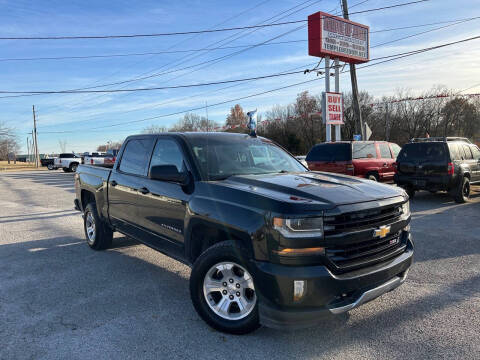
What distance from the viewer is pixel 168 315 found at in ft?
12.2

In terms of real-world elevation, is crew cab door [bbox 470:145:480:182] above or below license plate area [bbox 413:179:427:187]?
above

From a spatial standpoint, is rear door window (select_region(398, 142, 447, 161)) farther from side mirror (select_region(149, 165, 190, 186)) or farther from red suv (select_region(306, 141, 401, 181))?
side mirror (select_region(149, 165, 190, 186))

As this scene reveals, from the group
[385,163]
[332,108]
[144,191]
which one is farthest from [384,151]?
[144,191]

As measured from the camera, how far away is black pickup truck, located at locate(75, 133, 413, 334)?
2.88 metres

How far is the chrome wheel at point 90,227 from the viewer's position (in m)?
6.20

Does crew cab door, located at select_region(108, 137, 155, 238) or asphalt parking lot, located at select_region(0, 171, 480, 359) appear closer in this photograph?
asphalt parking lot, located at select_region(0, 171, 480, 359)

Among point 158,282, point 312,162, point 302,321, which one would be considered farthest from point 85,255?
point 312,162

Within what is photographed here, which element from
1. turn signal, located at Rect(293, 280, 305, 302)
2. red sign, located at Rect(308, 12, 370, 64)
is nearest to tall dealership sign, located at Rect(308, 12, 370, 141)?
red sign, located at Rect(308, 12, 370, 64)

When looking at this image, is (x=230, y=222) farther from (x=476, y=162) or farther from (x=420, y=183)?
(x=476, y=162)

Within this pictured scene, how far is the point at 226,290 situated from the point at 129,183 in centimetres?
235

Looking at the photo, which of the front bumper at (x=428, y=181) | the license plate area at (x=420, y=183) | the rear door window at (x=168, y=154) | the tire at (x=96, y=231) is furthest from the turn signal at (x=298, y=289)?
the license plate area at (x=420, y=183)

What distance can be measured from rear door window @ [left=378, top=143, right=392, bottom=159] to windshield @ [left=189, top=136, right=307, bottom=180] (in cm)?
916

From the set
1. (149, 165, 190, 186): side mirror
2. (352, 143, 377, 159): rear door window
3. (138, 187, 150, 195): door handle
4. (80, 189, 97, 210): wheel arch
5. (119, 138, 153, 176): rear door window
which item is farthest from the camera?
(352, 143, 377, 159): rear door window

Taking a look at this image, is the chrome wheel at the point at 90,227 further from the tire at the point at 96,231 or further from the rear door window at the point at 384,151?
the rear door window at the point at 384,151
